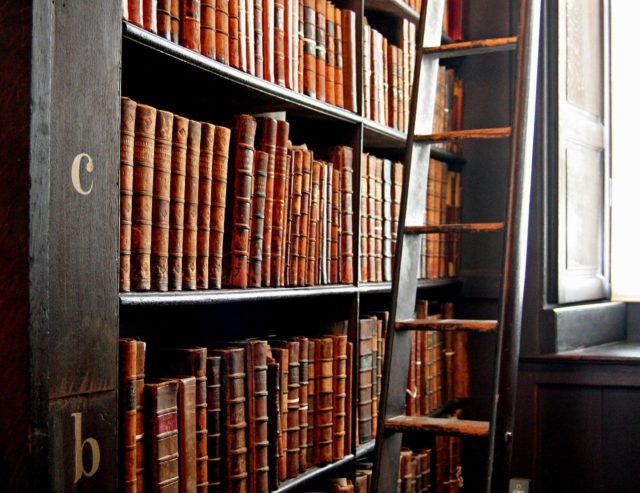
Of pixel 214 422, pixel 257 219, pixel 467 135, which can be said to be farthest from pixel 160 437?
pixel 467 135

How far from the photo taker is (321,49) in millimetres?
2213

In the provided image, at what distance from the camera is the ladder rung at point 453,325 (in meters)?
2.00

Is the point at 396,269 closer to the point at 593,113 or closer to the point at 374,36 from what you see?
the point at 374,36

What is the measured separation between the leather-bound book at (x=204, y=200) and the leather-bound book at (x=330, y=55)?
0.59 m

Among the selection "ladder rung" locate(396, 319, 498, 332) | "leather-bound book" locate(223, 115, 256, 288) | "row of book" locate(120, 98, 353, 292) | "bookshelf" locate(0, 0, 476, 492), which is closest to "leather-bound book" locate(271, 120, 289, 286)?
"row of book" locate(120, 98, 353, 292)

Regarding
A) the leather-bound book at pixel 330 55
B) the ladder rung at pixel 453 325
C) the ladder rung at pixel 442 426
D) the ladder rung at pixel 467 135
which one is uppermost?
the leather-bound book at pixel 330 55

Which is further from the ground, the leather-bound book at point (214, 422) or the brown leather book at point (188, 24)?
the brown leather book at point (188, 24)

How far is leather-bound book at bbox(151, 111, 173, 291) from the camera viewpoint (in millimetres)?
1609

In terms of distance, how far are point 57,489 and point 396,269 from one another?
1.06m

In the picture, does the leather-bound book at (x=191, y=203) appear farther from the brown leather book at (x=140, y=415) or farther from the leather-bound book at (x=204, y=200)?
the brown leather book at (x=140, y=415)

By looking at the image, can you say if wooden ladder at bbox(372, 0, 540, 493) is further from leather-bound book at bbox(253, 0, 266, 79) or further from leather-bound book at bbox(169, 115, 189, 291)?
leather-bound book at bbox(169, 115, 189, 291)

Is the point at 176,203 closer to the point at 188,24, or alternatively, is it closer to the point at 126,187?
the point at 126,187

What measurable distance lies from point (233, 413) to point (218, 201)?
449 millimetres

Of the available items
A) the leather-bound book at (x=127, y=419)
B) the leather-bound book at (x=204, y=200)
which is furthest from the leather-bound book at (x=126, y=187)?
the leather-bound book at (x=204, y=200)
